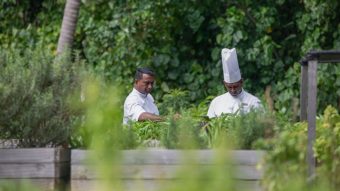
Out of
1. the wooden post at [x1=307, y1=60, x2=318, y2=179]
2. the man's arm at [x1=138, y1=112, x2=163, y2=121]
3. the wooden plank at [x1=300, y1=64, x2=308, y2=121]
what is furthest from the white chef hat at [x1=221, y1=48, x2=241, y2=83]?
the wooden post at [x1=307, y1=60, x2=318, y2=179]

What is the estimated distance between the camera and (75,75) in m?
7.45

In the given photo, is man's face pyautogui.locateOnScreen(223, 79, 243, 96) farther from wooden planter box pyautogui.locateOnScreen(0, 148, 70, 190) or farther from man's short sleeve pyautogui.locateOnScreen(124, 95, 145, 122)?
wooden planter box pyautogui.locateOnScreen(0, 148, 70, 190)

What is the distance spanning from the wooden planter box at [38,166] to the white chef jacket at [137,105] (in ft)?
10.3

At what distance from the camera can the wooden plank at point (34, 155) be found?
658 centimetres

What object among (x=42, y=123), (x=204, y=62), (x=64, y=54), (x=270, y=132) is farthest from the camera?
(x=204, y=62)

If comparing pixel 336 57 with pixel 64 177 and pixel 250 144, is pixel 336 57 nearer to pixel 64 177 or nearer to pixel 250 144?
pixel 250 144

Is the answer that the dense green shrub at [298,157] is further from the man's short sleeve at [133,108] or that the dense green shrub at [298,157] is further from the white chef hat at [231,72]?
the white chef hat at [231,72]

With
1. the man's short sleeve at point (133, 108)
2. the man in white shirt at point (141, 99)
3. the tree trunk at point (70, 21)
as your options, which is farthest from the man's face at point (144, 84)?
the tree trunk at point (70, 21)

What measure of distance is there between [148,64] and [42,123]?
277 inches

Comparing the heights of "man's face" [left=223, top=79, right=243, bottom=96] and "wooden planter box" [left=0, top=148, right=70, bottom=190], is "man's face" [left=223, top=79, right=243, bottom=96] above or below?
above

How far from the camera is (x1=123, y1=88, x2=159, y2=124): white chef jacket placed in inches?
392

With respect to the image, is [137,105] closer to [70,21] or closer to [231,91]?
[231,91]

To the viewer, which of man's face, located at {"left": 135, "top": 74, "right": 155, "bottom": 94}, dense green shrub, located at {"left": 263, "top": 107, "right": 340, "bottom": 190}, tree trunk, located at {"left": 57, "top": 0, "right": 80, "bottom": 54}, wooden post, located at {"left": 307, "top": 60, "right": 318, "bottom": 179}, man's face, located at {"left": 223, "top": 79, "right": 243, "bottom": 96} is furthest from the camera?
tree trunk, located at {"left": 57, "top": 0, "right": 80, "bottom": 54}

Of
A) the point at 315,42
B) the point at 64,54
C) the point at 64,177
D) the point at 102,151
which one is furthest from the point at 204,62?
the point at 102,151
